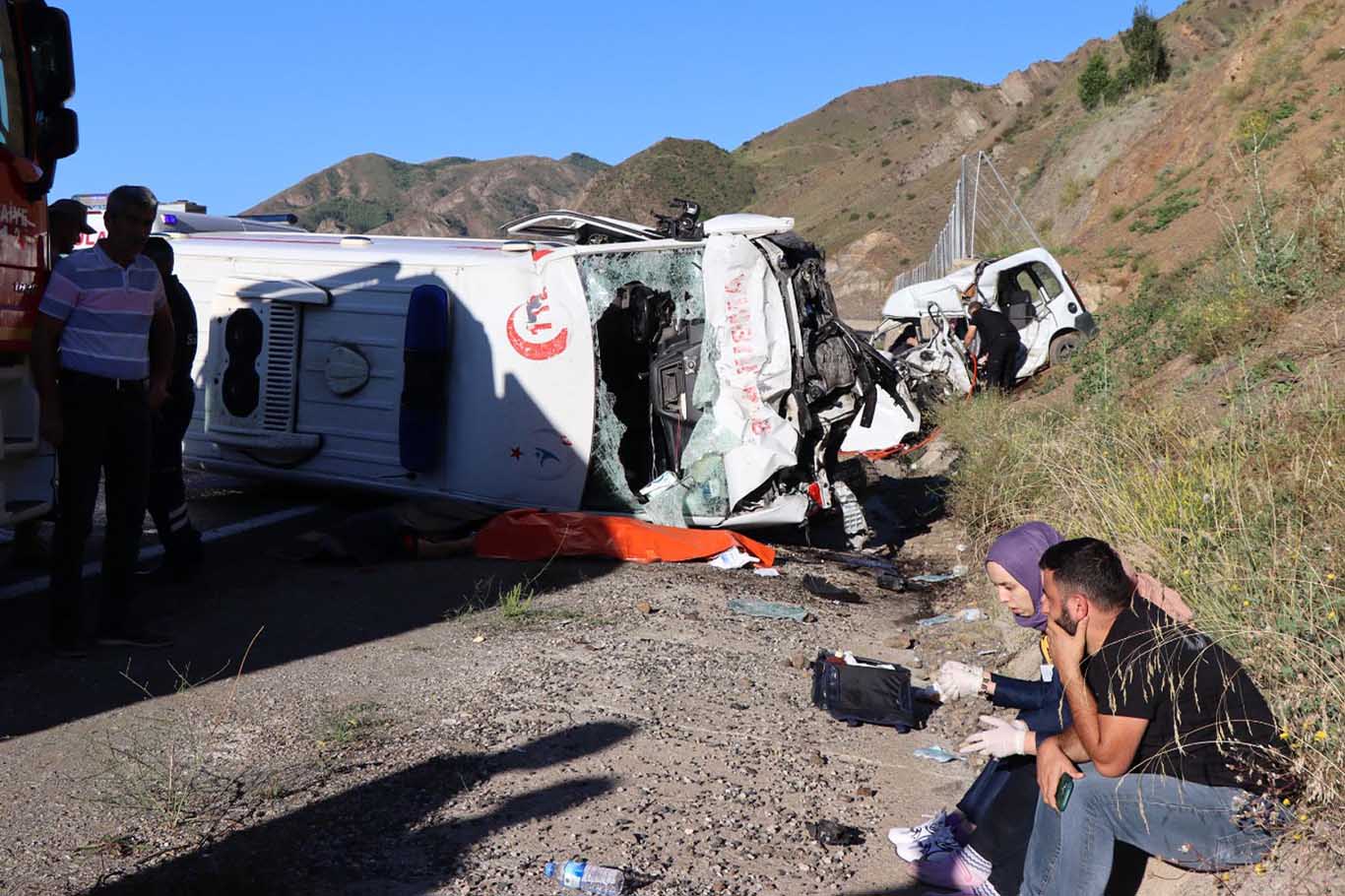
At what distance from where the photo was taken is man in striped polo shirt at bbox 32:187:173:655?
17.3 ft

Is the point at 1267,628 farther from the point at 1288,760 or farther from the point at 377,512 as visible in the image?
the point at 377,512

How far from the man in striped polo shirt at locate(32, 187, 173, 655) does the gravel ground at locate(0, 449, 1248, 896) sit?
317 mm

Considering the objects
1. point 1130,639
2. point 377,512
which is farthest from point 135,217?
point 1130,639

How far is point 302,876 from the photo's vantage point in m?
3.58

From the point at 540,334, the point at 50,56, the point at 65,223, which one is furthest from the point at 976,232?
the point at 50,56

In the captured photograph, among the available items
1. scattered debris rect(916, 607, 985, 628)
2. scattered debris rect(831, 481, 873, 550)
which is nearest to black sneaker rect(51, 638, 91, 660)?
scattered debris rect(916, 607, 985, 628)

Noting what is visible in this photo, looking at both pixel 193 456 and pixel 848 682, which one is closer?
pixel 848 682

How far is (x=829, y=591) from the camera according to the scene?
7715mm

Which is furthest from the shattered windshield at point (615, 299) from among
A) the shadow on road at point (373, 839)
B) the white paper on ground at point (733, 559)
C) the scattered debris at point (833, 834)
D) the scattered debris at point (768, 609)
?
the scattered debris at point (833, 834)

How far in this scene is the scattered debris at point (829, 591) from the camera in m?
7.69

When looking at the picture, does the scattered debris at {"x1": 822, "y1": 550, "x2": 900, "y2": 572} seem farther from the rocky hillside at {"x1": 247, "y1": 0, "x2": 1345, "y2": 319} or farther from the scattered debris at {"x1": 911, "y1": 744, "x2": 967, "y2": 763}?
the rocky hillside at {"x1": 247, "y1": 0, "x2": 1345, "y2": 319}

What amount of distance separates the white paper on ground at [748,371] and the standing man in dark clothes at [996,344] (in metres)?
8.03

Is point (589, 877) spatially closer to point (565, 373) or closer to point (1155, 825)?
point (1155, 825)

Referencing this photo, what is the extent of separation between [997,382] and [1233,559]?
11.5 meters
